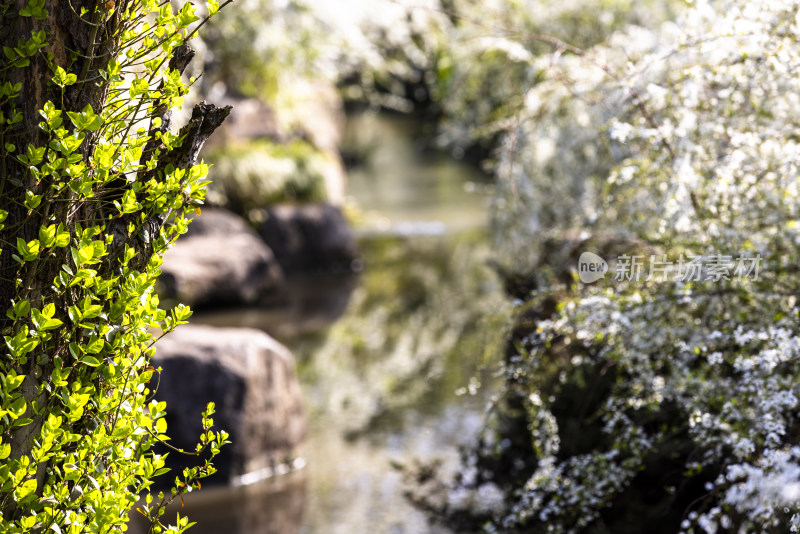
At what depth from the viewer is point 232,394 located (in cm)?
518

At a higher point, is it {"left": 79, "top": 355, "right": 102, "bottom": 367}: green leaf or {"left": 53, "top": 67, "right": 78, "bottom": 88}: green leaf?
{"left": 53, "top": 67, "right": 78, "bottom": 88}: green leaf

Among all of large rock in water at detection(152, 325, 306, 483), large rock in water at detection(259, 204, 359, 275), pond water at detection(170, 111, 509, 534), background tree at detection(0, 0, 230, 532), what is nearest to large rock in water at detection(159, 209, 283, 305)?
pond water at detection(170, 111, 509, 534)

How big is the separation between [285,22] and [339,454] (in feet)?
23.0

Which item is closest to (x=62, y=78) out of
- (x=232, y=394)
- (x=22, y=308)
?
(x=22, y=308)

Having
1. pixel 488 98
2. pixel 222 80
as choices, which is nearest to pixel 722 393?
pixel 488 98

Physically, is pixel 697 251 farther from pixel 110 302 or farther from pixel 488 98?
pixel 488 98

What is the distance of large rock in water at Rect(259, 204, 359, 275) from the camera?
Result: 11.6m

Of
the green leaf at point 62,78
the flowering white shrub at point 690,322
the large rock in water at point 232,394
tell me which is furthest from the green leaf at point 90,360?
the large rock in water at point 232,394

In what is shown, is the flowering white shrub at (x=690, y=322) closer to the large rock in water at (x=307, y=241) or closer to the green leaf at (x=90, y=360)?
the green leaf at (x=90, y=360)

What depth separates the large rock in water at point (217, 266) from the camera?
913cm

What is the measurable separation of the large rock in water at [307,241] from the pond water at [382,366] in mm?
458

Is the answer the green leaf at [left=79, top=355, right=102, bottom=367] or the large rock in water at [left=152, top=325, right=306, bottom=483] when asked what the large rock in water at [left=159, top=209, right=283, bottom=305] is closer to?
the large rock in water at [left=152, top=325, right=306, bottom=483]

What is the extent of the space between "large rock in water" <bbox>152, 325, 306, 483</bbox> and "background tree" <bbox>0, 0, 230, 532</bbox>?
317 centimetres

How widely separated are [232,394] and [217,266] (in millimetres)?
4570
